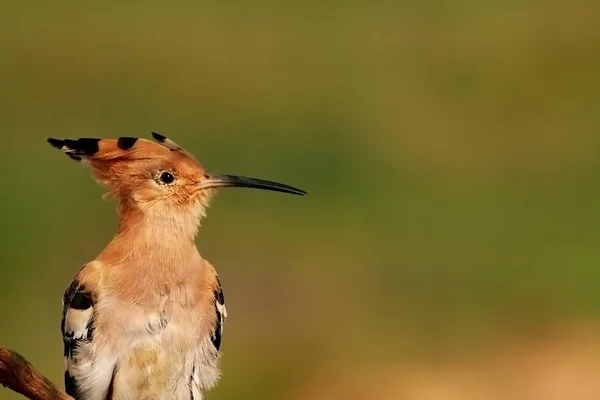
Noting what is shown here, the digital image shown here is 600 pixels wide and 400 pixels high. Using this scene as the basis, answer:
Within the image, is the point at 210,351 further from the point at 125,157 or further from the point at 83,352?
the point at 125,157

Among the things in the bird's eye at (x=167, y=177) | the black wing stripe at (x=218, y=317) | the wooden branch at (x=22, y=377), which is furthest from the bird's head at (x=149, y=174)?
the wooden branch at (x=22, y=377)

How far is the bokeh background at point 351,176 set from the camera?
14.6ft

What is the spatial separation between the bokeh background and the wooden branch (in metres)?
1.99

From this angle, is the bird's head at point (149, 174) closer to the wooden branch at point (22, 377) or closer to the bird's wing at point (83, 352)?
the bird's wing at point (83, 352)

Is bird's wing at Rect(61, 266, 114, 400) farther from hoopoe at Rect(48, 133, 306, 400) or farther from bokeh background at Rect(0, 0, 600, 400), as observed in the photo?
bokeh background at Rect(0, 0, 600, 400)

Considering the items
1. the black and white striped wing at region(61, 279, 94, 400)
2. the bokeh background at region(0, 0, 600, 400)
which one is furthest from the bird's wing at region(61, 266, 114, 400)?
the bokeh background at region(0, 0, 600, 400)

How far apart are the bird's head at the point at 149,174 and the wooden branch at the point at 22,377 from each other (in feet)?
1.37

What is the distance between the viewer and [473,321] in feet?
15.3

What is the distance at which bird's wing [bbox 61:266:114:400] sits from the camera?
2.12 metres

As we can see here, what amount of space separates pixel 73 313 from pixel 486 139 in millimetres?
3817

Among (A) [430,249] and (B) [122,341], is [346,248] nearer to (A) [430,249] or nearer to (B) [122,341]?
(A) [430,249]

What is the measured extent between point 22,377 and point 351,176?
3.43m

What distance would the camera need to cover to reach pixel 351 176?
5.19 metres

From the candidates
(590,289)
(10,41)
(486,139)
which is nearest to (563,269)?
(590,289)
